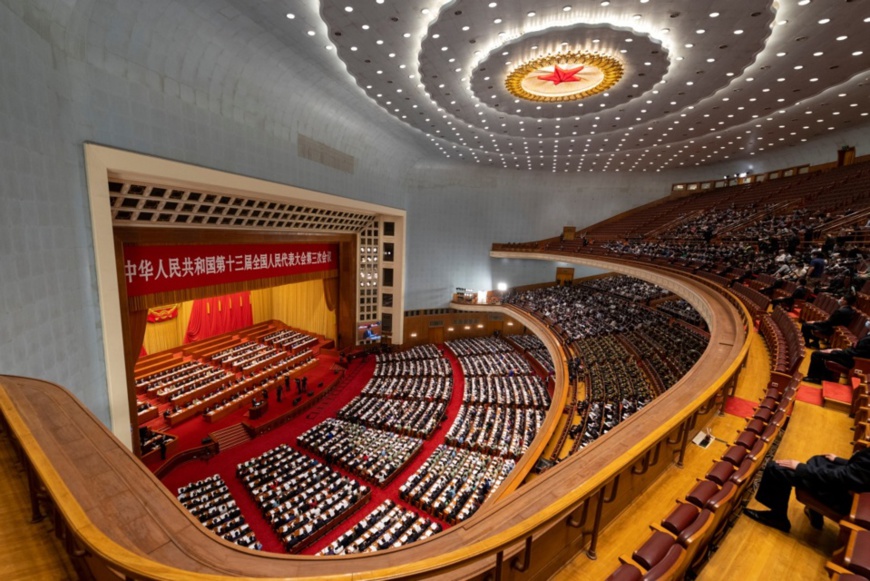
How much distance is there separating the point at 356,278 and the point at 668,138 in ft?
48.3

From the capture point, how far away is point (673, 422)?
2.46 metres

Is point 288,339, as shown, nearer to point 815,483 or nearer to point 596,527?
point 596,527

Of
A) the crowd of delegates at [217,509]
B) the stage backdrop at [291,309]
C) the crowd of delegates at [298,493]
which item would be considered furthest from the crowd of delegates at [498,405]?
the stage backdrop at [291,309]

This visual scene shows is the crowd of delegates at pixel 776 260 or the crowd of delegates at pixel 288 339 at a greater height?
the crowd of delegates at pixel 776 260

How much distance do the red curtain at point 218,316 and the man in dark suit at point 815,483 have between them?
18.6 meters

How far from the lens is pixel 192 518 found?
83.4 inches

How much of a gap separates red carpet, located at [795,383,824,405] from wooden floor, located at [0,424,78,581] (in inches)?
229

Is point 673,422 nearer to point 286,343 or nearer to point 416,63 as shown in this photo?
point 416,63

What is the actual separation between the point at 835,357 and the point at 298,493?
9.70m

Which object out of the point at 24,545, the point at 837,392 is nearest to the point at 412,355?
the point at 837,392

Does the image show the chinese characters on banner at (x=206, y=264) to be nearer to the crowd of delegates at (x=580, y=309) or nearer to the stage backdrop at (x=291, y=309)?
the stage backdrop at (x=291, y=309)

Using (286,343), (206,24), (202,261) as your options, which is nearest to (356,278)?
(286,343)

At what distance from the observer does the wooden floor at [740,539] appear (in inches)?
78.4

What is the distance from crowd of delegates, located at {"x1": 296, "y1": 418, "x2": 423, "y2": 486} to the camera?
31.3 ft
